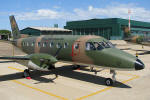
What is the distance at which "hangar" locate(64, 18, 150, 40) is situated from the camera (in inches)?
3204

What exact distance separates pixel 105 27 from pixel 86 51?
75.8m

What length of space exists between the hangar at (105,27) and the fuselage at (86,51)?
68.1 m

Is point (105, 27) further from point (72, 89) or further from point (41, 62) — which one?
point (72, 89)

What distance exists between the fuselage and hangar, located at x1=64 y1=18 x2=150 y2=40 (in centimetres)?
6809

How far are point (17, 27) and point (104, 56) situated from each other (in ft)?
39.7

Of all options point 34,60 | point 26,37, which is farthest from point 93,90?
point 26,37

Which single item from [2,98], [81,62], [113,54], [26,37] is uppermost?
[26,37]

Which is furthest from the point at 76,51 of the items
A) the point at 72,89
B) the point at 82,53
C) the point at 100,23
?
the point at 100,23

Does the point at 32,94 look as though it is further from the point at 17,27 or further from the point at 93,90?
the point at 17,27

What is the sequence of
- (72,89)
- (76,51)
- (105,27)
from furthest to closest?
(105,27) → (76,51) → (72,89)

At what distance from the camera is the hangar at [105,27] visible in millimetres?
81375

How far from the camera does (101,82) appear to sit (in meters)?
12.0

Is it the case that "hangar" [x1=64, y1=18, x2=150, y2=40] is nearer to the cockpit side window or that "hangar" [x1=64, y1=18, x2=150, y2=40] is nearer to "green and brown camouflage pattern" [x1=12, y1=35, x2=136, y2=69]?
"green and brown camouflage pattern" [x1=12, y1=35, x2=136, y2=69]

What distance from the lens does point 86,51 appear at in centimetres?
1191
